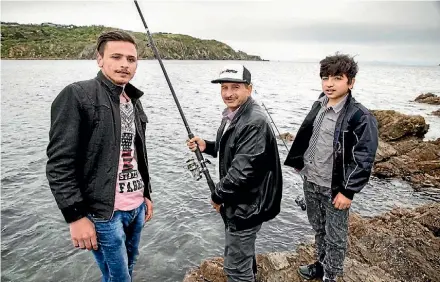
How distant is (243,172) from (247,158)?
17 centimetres

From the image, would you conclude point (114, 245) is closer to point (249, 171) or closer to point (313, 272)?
point (249, 171)

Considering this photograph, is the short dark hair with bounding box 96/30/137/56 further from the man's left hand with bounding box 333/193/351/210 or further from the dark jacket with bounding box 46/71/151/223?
the man's left hand with bounding box 333/193/351/210

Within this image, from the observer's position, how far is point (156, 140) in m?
19.1

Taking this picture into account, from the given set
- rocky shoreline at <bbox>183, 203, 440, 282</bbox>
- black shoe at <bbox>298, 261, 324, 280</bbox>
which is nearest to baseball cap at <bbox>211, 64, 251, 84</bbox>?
black shoe at <bbox>298, 261, 324, 280</bbox>

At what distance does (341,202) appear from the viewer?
433 centimetres

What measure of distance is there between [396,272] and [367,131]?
3.26 m

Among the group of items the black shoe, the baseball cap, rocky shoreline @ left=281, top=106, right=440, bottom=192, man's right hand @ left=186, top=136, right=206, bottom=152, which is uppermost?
the baseball cap

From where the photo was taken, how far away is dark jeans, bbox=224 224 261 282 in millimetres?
4105

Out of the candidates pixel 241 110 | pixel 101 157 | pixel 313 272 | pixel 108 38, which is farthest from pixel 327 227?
pixel 108 38

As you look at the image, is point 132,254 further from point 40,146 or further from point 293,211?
point 40,146

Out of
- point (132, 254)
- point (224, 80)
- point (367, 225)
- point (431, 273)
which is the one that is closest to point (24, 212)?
point (132, 254)

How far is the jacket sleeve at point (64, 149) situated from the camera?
2939mm

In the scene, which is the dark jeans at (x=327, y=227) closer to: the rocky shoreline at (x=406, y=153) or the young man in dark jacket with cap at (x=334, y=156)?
the young man in dark jacket with cap at (x=334, y=156)

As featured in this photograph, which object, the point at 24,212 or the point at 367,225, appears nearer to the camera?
the point at 367,225
